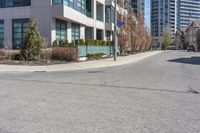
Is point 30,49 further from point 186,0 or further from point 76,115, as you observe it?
point 186,0

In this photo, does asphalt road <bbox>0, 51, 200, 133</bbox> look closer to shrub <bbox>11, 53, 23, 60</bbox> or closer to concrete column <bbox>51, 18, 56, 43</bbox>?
shrub <bbox>11, 53, 23, 60</bbox>

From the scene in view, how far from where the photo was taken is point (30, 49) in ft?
84.5

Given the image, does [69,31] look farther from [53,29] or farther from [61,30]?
[53,29]

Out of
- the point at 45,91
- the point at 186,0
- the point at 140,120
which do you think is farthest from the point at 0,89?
the point at 186,0

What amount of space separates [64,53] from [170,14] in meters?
145

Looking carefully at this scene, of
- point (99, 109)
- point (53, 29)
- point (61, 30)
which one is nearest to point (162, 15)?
point (61, 30)

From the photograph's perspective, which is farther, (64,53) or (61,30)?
(61,30)

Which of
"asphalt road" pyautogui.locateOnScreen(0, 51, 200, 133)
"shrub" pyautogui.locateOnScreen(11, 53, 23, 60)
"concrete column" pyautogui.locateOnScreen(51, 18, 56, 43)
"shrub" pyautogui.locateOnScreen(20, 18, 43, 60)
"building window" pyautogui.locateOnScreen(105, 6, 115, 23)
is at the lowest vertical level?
"asphalt road" pyautogui.locateOnScreen(0, 51, 200, 133)

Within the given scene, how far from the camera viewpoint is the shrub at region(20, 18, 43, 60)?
25625mm

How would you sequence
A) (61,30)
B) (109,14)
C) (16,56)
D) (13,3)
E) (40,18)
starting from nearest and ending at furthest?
(16,56) < (40,18) < (13,3) < (61,30) < (109,14)

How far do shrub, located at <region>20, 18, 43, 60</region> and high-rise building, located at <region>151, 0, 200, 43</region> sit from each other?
131 m

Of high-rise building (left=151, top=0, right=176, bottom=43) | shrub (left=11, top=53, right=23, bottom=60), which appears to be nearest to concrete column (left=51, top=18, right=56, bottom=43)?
shrub (left=11, top=53, right=23, bottom=60)

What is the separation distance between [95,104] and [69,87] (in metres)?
3.62

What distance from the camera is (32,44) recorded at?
25.6 metres
